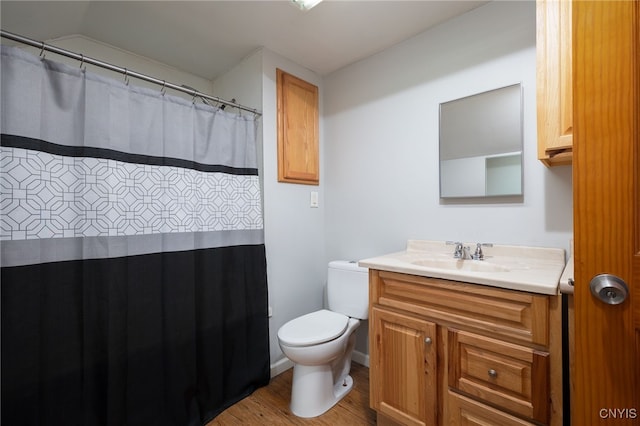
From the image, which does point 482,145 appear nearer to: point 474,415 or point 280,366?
point 474,415

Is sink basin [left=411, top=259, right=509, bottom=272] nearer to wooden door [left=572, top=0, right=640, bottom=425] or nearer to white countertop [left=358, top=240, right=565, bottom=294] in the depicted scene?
white countertop [left=358, top=240, right=565, bottom=294]

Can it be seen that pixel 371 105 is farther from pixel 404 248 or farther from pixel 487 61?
pixel 404 248

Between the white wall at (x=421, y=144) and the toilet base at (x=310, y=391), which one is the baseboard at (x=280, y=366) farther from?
the white wall at (x=421, y=144)

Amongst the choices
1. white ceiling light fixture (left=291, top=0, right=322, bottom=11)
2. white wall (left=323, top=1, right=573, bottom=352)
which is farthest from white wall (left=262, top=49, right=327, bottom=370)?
white ceiling light fixture (left=291, top=0, right=322, bottom=11)

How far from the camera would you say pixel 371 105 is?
199 cm

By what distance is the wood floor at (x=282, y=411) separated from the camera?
1492 millimetres

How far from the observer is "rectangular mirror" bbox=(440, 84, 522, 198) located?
1427mm

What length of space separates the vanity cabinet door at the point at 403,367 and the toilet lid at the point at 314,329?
0.94ft

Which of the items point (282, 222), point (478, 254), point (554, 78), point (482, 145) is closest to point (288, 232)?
point (282, 222)

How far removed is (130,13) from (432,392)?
244cm

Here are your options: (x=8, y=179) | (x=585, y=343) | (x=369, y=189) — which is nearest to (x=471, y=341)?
(x=585, y=343)

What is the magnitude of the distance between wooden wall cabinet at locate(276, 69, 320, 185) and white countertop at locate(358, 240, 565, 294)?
3.03 ft

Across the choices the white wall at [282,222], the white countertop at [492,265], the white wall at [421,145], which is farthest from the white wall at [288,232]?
the white countertop at [492,265]

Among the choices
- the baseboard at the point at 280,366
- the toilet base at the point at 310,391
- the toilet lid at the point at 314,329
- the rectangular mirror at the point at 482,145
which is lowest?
the baseboard at the point at 280,366
